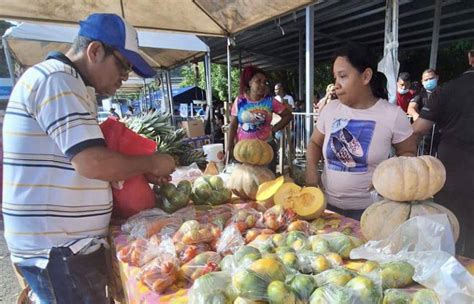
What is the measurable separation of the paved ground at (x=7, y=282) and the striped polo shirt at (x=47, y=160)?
2226 millimetres

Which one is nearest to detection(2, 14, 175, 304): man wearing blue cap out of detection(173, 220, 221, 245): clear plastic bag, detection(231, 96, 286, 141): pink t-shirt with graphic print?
detection(173, 220, 221, 245): clear plastic bag

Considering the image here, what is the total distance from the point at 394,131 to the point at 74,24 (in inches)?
137

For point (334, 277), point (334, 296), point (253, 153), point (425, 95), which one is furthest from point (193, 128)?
point (334, 296)

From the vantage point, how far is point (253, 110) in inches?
151

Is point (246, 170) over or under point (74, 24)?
under

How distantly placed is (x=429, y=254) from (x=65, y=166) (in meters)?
1.36

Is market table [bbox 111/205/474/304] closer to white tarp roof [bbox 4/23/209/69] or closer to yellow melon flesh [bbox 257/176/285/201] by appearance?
yellow melon flesh [bbox 257/176/285/201]

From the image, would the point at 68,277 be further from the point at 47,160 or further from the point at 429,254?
the point at 429,254

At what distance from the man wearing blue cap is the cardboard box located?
5406 millimetres

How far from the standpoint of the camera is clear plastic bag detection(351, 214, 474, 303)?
891 millimetres

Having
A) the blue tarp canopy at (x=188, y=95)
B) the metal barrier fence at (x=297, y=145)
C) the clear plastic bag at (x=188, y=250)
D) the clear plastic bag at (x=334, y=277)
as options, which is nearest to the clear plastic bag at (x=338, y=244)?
the clear plastic bag at (x=334, y=277)

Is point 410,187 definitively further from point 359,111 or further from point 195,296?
point 195,296

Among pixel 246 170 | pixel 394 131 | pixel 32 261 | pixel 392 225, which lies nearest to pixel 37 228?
pixel 32 261

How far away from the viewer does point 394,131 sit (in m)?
A: 1.86
